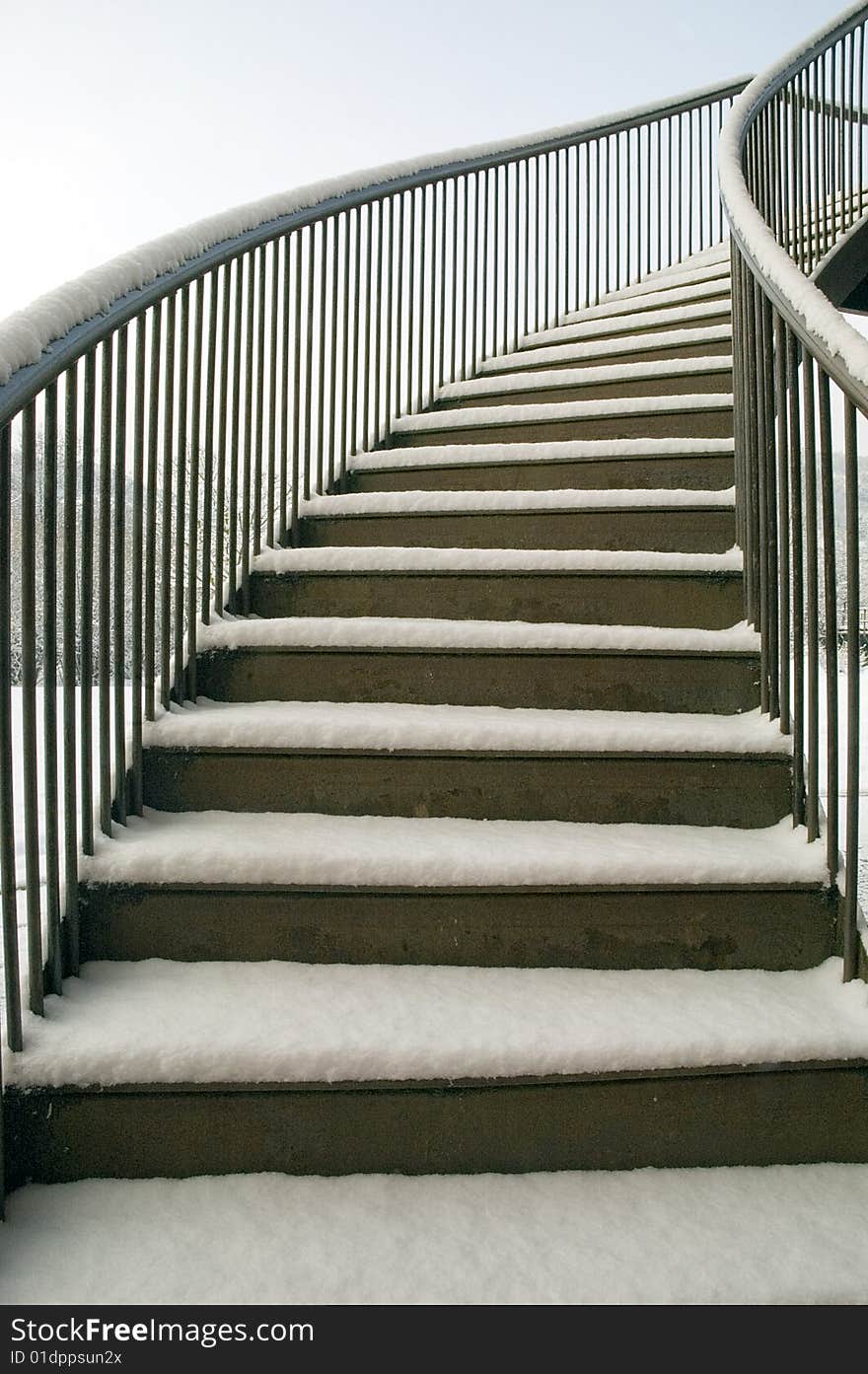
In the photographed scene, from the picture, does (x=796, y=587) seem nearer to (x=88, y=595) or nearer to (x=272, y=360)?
(x=88, y=595)

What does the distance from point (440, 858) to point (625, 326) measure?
265 cm

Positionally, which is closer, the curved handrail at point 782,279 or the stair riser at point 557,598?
the curved handrail at point 782,279

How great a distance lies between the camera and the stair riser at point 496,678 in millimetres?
1749

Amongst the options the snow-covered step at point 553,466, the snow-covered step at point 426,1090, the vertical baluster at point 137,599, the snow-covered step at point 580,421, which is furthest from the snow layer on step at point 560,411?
the snow-covered step at point 426,1090

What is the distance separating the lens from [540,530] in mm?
2205

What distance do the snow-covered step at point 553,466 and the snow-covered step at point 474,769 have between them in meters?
0.97

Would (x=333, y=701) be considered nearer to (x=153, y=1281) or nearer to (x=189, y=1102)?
(x=189, y=1102)

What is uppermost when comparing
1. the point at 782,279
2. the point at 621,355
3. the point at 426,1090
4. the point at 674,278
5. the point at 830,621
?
the point at 674,278

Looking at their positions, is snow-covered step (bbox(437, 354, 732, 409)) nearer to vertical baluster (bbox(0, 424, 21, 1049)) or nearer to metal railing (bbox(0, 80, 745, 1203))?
metal railing (bbox(0, 80, 745, 1203))

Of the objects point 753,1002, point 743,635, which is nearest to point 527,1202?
point 753,1002

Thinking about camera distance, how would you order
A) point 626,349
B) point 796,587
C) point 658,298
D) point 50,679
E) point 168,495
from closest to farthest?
point 50,679, point 796,587, point 168,495, point 626,349, point 658,298

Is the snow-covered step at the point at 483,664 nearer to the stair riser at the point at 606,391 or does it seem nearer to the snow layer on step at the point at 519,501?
the snow layer on step at the point at 519,501

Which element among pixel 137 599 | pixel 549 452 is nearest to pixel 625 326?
pixel 549 452

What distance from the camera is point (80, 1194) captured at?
1.11m
